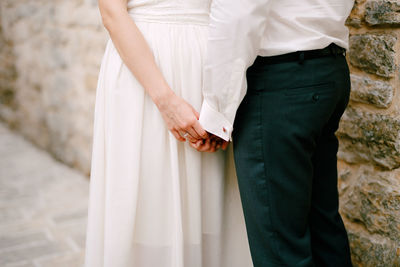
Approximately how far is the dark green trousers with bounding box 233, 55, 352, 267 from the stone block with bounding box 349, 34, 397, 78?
17.4 inches

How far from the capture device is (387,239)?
178cm

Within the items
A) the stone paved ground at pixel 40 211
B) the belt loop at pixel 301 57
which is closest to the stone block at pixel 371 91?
the belt loop at pixel 301 57

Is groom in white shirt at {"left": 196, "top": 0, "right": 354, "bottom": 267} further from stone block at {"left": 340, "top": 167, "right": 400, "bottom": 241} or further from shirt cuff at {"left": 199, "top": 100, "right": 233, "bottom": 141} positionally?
stone block at {"left": 340, "top": 167, "right": 400, "bottom": 241}

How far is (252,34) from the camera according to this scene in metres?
1.18

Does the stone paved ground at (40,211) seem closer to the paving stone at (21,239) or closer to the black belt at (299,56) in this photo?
the paving stone at (21,239)

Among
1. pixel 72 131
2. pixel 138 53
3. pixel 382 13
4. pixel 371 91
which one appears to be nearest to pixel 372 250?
pixel 371 91

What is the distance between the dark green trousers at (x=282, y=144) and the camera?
1.22m

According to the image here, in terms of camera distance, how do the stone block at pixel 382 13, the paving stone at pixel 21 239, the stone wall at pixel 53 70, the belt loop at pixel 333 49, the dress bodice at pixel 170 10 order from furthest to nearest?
the stone wall at pixel 53 70 < the paving stone at pixel 21 239 < the stone block at pixel 382 13 < the dress bodice at pixel 170 10 < the belt loop at pixel 333 49

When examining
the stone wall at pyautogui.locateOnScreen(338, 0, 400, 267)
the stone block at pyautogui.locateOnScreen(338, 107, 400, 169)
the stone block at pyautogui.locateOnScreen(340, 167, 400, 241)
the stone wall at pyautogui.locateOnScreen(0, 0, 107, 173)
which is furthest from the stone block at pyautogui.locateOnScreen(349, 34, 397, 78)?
the stone wall at pyautogui.locateOnScreen(0, 0, 107, 173)

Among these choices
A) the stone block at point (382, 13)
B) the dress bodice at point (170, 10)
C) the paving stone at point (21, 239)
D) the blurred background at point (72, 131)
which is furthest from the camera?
the paving stone at point (21, 239)

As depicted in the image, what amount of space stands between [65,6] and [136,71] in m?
2.57

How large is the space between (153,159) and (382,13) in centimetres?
105

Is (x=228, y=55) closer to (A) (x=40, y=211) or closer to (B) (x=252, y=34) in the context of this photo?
(B) (x=252, y=34)

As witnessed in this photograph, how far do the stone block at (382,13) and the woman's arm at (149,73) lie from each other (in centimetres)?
85
